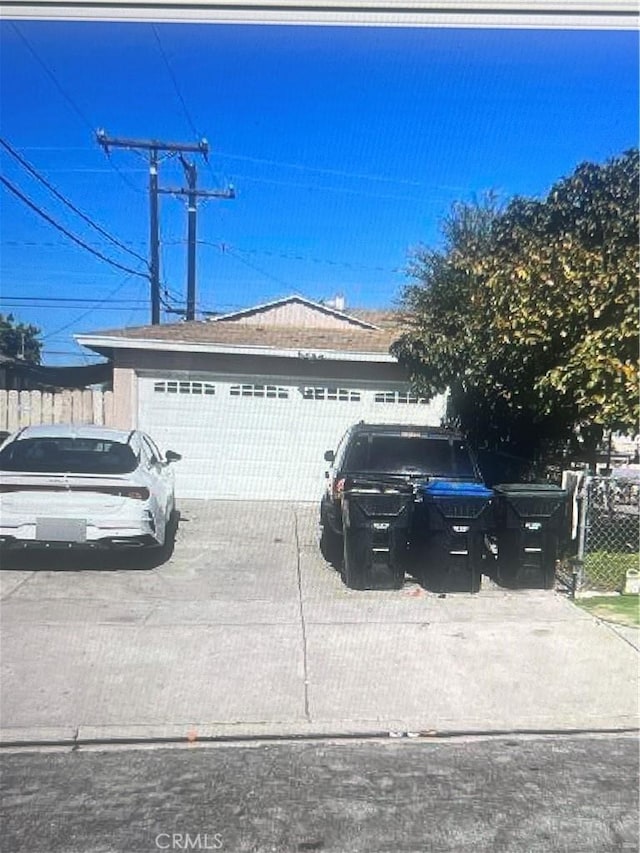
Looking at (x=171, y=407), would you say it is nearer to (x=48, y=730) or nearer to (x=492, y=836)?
(x=48, y=730)

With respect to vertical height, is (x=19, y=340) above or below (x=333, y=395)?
above

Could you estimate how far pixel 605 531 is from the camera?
8648mm

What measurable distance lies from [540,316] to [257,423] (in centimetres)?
543

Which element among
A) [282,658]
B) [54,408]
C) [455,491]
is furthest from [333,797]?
[54,408]

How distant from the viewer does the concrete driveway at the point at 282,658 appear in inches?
166

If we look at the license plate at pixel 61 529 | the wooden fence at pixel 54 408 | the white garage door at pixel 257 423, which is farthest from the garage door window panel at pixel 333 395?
the license plate at pixel 61 529

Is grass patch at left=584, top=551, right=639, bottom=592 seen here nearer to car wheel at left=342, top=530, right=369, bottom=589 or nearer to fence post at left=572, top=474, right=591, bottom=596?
fence post at left=572, top=474, right=591, bottom=596

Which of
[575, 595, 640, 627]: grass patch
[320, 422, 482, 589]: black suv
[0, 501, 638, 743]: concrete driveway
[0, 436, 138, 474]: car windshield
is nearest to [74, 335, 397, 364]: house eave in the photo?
[320, 422, 482, 589]: black suv

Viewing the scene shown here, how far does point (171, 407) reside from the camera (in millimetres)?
11602

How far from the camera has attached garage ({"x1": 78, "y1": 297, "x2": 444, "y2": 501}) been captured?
37.9ft

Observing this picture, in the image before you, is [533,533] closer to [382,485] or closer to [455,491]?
[455,491]

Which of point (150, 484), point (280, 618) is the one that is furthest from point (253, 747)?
point (150, 484)

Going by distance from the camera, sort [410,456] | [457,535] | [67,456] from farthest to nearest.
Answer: [410,456] < [67,456] < [457,535]

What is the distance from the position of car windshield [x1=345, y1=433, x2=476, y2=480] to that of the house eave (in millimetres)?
3528
